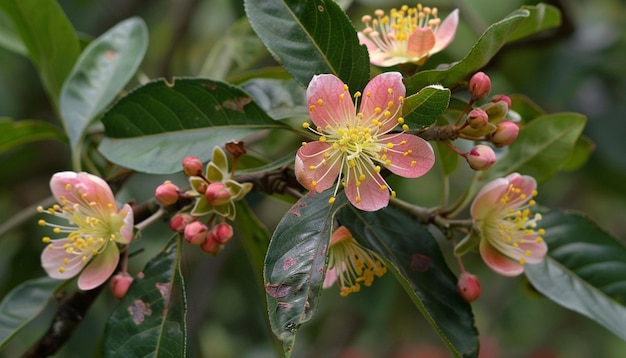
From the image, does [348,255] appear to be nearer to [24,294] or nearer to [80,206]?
[80,206]

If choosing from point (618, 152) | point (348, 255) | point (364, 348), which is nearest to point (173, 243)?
point (348, 255)

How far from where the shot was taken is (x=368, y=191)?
1089 millimetres

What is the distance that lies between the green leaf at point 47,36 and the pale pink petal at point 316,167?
803mm

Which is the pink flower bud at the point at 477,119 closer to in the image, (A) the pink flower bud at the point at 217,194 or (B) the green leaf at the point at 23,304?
(A) the pink flower bud at the point at 217,194

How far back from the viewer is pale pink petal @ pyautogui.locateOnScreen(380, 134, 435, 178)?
107 centimetres

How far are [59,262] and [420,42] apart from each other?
708mm

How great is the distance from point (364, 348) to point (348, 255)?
2.36 m

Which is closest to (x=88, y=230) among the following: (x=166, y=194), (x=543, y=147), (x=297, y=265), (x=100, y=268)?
(x=100, y=268)

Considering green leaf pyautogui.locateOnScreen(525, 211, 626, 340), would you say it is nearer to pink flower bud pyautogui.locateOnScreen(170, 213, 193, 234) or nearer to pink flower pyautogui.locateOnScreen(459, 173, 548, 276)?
pink flower pyautogui.locateOnScreen(459, 173, 548, 276)

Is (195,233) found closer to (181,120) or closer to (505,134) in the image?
(181,120)

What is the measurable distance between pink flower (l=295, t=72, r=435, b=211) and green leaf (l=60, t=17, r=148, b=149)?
56 cm

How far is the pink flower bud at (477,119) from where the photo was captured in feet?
3.41

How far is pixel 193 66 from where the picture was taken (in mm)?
2984

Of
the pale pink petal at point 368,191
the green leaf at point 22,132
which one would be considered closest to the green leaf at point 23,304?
the green leaf at point 22,132
